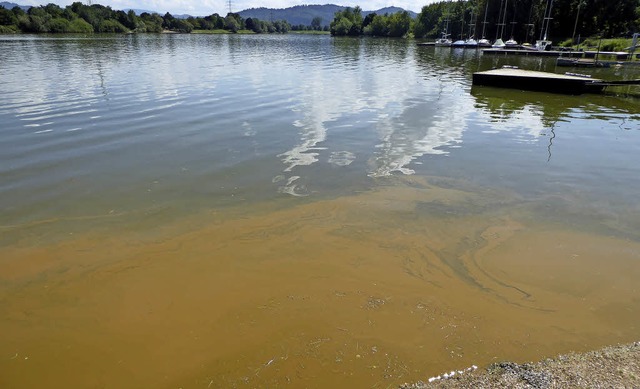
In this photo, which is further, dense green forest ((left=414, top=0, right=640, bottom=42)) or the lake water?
dense green forest ((left=414, top=0, right=640, bottom=42))

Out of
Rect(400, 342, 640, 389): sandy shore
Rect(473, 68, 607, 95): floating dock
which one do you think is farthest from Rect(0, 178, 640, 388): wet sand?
Rect(473, 68, 607, 95): floating dock

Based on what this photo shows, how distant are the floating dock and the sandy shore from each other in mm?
26089

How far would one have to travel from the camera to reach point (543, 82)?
26625 mm

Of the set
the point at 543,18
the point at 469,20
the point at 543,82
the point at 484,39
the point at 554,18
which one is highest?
the point at 469,20

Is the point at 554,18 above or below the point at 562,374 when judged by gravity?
above

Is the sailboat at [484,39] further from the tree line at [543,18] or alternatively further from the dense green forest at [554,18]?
the dense green forest at [554,18]

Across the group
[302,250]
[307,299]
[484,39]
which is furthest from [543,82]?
[484,39]

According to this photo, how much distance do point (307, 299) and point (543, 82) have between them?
26902 millimetres

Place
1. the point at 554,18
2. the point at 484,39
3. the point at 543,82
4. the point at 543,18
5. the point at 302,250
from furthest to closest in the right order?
1. the point at 484,39
2. the point at 554,18
3. the point at 543,18
4. the point at 543,82
5. the point at 302,250

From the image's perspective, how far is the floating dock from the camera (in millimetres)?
25922

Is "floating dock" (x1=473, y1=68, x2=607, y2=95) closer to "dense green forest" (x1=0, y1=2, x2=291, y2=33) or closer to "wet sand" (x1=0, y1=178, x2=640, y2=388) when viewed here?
"wet sand" (x1=0, y1=178, x2=640, y2=388)

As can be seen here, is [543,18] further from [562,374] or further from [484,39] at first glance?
[562,374]

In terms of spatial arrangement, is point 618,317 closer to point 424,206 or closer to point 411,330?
point 411,330

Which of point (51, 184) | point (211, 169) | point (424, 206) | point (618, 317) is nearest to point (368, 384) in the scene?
point (618, 317)
